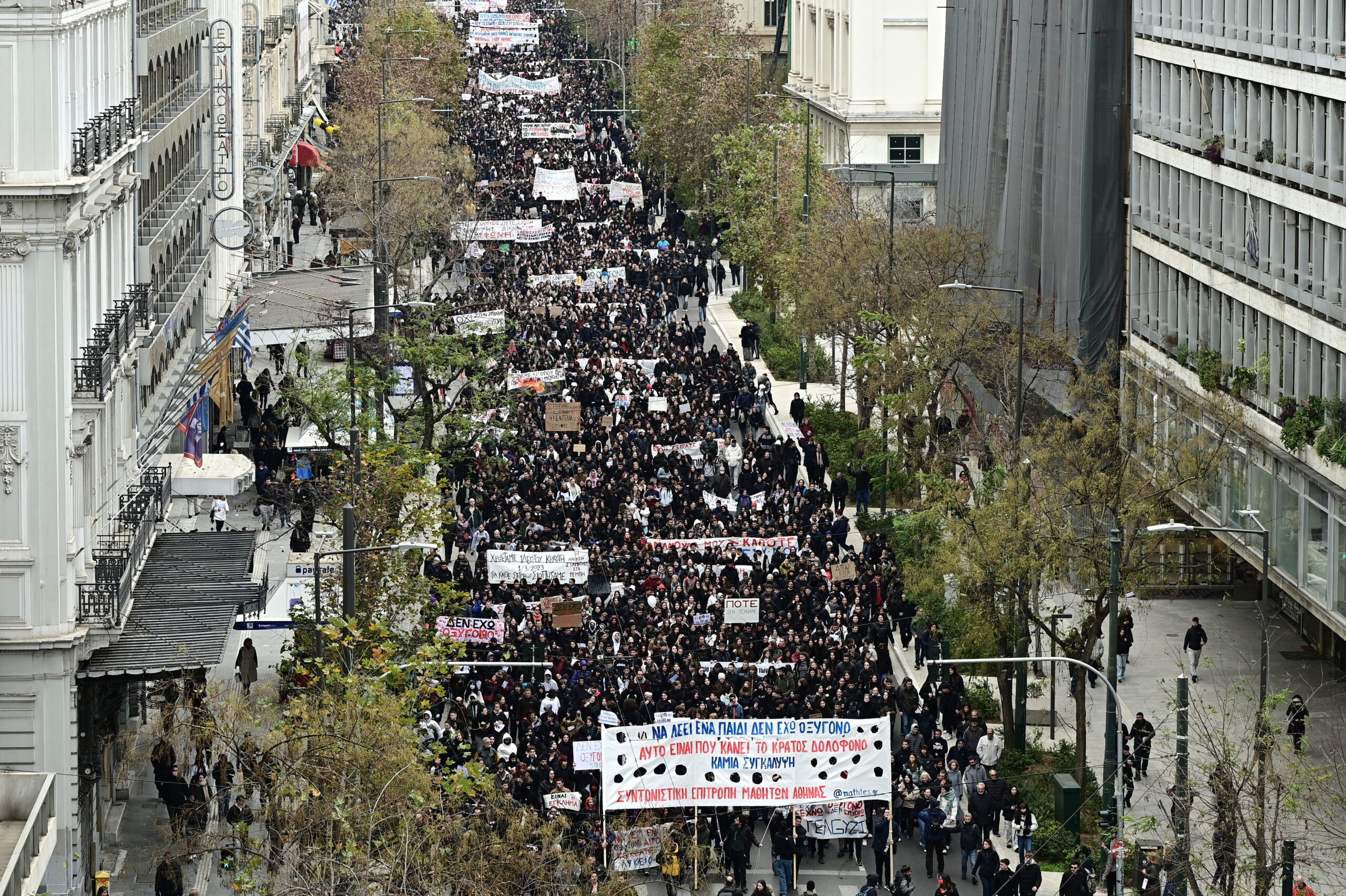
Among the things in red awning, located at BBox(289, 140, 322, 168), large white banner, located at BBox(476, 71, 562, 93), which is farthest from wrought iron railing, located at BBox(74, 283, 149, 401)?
large white banner, located at BBox(476, 71, 562, 93)

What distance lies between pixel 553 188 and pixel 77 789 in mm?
69273

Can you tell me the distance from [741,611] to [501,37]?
127 meters

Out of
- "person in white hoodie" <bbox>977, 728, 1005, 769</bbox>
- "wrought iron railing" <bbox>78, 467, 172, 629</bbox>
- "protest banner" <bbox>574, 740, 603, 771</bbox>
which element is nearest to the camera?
"protest banner" <bbox>574, 740, 603, 771</bbox>

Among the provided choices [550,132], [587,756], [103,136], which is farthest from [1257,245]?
[550,132]

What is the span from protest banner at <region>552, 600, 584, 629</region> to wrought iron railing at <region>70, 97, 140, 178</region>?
11.1m

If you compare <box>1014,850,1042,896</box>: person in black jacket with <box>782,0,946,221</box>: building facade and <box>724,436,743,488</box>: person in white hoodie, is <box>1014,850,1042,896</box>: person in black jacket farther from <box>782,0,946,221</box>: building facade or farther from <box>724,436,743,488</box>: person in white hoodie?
<box>782,0,946,221</box>: building facade

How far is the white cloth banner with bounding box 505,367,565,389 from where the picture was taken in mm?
63312

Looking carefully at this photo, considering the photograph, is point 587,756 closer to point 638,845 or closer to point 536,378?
point 638,845

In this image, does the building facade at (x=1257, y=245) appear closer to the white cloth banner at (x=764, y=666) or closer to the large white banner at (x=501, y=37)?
the white cloth banner at (x=764, y=666)

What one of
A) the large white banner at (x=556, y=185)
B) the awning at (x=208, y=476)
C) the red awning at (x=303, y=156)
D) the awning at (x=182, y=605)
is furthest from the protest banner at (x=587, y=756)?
the large white banner at (x=556, y=185)

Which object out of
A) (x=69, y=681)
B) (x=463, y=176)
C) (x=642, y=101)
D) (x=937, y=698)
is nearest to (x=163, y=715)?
(x=69, y=681)

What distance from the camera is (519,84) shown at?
134125 millimetres

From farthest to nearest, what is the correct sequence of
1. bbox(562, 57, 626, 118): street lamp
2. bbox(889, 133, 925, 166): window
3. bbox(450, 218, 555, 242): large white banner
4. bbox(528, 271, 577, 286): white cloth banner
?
bbox(562, 57, 626, 118): street lamp → bbox(889, 133, 925, 166): window → bbox(450, 218, 555, 242): large white banner → bbox(528, 271, 577, 286): white cloth banner

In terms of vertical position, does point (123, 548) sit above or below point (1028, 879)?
above
